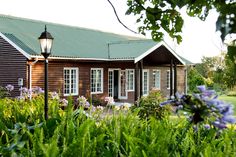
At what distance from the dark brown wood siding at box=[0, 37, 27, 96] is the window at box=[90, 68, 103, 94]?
4.56 metres

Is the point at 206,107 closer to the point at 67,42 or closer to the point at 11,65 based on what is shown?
the point at 11,65

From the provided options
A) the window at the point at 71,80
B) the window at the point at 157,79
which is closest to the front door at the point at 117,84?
the window at the point at 71,80

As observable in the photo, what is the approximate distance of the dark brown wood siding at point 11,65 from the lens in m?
18.0

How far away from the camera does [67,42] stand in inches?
845

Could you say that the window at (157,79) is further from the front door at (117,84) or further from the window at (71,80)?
the window at (71,80)

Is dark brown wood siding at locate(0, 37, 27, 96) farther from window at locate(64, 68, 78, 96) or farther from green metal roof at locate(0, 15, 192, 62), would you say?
window at locate(64, 68, 78, 96)

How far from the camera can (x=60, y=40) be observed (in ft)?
69.9

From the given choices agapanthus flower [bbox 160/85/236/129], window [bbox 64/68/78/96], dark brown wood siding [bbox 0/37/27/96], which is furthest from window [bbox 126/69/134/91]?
agapanthus flower [bbox 160/85/236/129]

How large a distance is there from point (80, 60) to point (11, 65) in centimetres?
361

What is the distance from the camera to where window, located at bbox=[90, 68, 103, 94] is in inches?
851

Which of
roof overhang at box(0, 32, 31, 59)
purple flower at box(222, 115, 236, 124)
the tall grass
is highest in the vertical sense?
roof overhang at box(0, 32, 31, 59)

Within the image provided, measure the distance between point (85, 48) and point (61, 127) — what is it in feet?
62.1

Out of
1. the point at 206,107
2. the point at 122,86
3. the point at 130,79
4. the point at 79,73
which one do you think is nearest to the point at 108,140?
the point at 206,107

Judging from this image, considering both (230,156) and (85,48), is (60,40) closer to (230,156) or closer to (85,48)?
(85,48)
